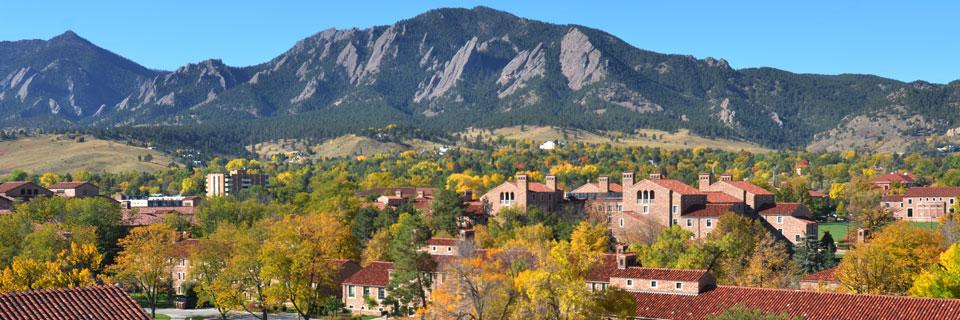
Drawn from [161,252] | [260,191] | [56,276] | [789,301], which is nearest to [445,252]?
[161,252]

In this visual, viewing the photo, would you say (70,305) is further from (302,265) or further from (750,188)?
(750,188)

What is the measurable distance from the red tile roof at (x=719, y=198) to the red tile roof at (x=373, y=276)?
44.3 metres

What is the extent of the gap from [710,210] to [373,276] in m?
40.9

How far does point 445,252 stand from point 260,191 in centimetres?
8642

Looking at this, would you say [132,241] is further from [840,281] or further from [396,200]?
[840,281]

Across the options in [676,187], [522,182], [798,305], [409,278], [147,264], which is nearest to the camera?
[798,305]

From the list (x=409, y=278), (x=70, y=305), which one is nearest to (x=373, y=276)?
(x=409, y=278)

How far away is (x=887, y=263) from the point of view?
223ft

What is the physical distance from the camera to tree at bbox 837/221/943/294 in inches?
2589

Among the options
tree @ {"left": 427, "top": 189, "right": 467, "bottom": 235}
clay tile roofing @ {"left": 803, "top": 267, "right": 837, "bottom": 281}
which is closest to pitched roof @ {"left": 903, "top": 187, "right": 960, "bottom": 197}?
tree @ {"left": 427, "top": 189, "right": 467, "bottom": 235}

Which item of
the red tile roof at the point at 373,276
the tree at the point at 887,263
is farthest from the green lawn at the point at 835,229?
the red tile roof at the point at 373,276

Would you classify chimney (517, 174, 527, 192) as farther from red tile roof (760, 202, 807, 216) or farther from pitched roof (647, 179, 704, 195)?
red tile roof (760, 202, 807, 216)

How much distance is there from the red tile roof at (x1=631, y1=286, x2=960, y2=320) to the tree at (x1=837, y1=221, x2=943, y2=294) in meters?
11.2

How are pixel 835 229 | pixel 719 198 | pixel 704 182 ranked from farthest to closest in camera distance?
pixel 835 229 → pixel 704 182 → pixel 719 198
